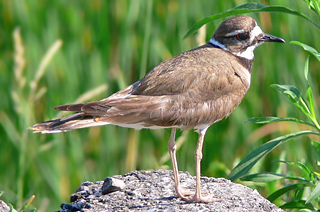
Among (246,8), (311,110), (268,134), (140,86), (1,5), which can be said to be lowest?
(268,134)

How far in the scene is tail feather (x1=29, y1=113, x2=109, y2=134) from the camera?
4645mm

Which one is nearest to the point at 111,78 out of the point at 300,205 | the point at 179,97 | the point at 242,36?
the point at 242,36

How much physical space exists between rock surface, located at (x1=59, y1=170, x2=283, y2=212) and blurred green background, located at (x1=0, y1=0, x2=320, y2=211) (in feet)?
4.92

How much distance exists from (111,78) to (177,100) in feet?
7.30

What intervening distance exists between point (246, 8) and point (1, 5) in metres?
3.36

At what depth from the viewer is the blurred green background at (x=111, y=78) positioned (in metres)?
6.91

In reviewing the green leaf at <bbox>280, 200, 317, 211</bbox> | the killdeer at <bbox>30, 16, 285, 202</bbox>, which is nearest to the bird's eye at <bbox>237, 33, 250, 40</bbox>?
the killdeer at <bbox>30, 16, 285, 202</bbox>

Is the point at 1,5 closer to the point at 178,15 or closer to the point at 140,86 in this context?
the point at 178,15

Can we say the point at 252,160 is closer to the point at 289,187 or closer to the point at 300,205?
the point at 289,187

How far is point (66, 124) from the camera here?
4.67m

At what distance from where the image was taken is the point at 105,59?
7.12 metres

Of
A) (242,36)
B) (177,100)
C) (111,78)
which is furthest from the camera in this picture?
(111,78)

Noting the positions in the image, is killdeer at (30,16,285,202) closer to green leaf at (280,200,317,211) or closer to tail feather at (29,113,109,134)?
tail feather at (29,113,109,134)

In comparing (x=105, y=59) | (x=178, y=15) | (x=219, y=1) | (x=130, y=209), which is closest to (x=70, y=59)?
(x=105, y=59)
